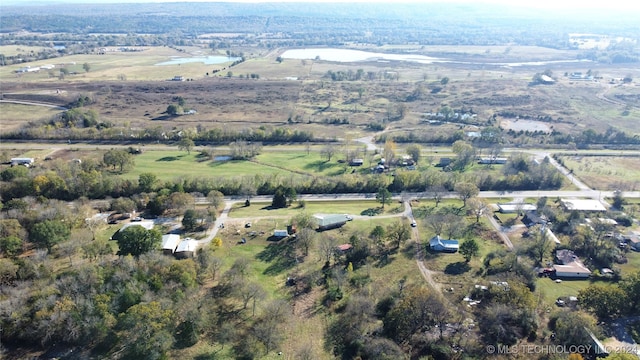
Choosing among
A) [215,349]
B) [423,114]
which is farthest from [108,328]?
[423,114]

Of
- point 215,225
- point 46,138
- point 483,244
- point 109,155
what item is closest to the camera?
point 483,244

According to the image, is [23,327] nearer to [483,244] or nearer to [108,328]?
[108,328]

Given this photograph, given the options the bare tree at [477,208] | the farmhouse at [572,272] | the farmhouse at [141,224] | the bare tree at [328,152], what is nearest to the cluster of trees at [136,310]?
the farmhouse at [141,224]

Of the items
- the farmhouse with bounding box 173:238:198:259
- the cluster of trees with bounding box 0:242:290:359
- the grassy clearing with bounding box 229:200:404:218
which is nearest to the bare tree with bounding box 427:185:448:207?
the grassy clearing with bounding box 229:200:404:218

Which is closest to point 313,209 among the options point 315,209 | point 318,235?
point 315,209

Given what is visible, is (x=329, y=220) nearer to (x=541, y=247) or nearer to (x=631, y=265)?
(x=541, y=247)

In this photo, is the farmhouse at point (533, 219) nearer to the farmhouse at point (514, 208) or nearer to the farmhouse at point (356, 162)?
the farmhouse at point (514, 208)

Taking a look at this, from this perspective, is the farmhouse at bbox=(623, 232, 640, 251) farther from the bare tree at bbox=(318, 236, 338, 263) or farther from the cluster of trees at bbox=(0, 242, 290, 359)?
the cluster of trees at bbox=(0, 242, 290, 359)
